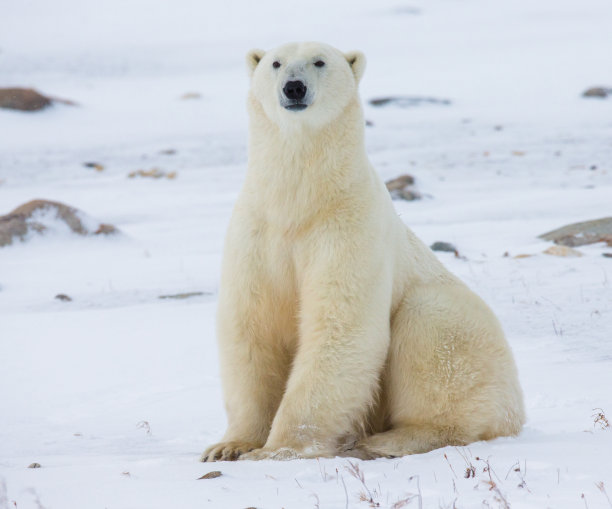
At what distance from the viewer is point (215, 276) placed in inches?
308

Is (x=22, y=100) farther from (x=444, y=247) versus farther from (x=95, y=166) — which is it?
(x=444, y=247)

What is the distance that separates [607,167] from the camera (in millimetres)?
13617

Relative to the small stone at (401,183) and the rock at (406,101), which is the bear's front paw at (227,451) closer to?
the small stone at (401,183)

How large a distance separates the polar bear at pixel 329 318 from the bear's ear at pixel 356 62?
18 cm

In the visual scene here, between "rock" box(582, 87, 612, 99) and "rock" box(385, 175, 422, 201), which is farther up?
"rock" box(385, 175, 422, 201)

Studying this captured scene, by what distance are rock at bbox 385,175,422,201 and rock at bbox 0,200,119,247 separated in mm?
3745

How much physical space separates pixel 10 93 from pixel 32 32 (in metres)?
17.9

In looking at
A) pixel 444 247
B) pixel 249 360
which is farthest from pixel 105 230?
pixel 249 360

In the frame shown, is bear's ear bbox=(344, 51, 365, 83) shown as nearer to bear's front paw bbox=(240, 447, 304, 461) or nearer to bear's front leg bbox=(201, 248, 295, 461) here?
bear's front leg bbox=(201, 248, 295, 461)

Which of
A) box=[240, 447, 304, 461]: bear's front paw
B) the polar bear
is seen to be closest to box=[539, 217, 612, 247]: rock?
the polar bear

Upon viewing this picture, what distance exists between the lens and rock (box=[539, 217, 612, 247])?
7898 millimetres

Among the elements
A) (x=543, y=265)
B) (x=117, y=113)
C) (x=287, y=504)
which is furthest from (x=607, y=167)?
(x=117, y=113)

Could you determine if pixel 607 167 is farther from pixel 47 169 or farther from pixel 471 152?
pixel 47 169

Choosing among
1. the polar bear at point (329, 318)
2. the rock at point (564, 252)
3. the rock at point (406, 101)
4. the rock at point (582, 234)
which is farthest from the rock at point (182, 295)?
the rock at point (406, 101)
